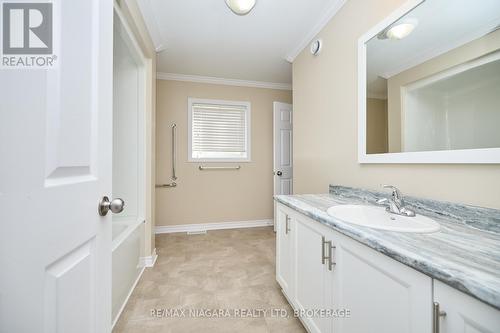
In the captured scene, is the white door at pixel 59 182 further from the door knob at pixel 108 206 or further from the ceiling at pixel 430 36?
the ceiling at pixel 430 36

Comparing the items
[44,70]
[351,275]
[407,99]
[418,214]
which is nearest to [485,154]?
[418,214]

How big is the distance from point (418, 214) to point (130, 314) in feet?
5.97

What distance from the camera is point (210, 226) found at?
320 centimetres

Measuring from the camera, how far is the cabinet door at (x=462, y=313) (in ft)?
1.44

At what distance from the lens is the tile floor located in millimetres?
1312

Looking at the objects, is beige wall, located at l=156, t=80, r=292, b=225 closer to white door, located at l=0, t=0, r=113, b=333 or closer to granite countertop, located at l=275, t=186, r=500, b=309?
granite countertop, located at l=275, t=186, r=500, b=309

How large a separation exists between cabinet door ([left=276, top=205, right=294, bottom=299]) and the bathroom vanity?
0.09 meters

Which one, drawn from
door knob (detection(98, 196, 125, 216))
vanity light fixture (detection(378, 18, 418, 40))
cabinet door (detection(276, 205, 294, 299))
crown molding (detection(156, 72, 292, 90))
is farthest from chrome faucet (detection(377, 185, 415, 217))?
crown molding (detection(156, 72, 292, 90))

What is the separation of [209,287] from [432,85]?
6.46ft

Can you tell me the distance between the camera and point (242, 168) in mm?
3336

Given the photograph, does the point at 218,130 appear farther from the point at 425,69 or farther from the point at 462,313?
the point at 462,313

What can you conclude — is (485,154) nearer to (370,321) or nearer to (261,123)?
(370,321)

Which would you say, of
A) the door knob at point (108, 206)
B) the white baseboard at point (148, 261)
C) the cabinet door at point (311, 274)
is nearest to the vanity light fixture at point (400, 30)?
the cabinet door at point (311, 274)

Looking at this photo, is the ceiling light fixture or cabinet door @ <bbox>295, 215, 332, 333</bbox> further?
the ceiling light fixture
